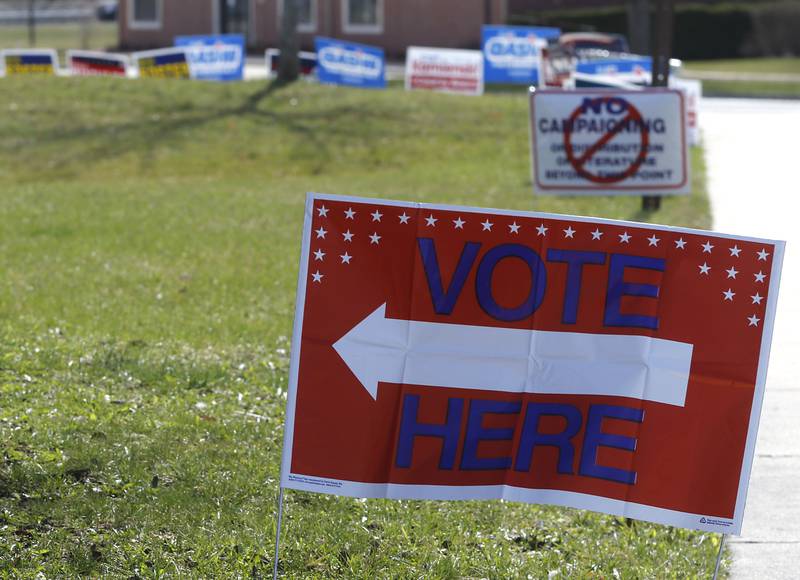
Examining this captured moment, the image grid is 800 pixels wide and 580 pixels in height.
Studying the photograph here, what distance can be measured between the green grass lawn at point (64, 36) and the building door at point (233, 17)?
535 centimetres

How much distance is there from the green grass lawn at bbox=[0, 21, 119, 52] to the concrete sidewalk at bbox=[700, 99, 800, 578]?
29.7m

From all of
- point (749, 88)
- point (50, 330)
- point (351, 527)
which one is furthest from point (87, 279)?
point (749, 88)

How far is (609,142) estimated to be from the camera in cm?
1290

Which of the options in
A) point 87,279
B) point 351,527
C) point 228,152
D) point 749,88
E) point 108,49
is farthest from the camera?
point 108,49

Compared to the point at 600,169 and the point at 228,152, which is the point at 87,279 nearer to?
the point at 600,169

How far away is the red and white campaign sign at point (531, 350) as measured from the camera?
13.3 feet

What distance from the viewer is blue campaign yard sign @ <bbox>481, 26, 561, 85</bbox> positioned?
31.2 m

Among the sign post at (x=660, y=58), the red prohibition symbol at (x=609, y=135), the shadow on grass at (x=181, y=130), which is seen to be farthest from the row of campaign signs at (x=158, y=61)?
the red prohibition symbol at (x=609, y=135)

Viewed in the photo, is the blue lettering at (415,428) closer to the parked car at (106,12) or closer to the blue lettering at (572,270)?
the blue lettering at (572,270)

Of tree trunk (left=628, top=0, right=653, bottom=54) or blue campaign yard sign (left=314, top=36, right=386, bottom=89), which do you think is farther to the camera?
tree trunk (left=628, top=0, right=653, bottom=54)

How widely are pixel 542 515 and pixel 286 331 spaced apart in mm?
3258

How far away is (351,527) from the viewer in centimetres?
499

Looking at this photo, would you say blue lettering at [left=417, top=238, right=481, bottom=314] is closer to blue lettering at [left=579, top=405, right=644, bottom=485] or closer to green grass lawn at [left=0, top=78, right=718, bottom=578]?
blue lettering at [left=579, top=405, right=644, bottom=485]

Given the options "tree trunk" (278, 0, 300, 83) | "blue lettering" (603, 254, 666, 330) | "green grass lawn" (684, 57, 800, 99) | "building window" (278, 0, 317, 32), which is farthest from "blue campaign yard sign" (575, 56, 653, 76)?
"building window" (278, 0, 317, 32)
